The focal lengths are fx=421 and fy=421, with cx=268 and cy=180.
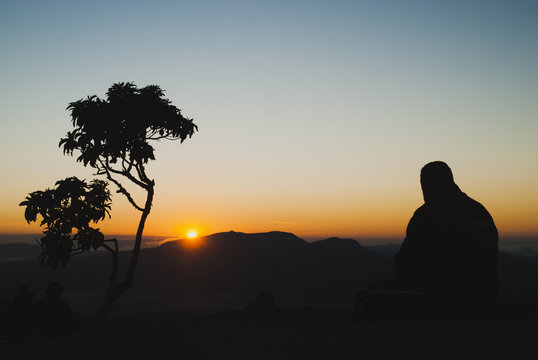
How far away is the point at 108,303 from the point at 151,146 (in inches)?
213

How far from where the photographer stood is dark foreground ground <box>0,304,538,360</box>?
5684 mm

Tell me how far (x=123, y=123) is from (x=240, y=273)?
429ft

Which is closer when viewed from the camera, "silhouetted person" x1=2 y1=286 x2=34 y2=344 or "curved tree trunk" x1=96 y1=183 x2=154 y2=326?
"silhouetted person" x1=2 y1=286 x2=34 y2=344

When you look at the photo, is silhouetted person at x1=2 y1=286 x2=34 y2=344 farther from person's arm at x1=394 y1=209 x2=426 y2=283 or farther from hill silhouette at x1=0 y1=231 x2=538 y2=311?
hill silhouette at x1=0 y1=231 x2=538 y2=311

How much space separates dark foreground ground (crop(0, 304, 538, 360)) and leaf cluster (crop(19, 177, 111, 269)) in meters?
3.56

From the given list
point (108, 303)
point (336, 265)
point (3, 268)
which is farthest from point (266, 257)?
point (108, 303)

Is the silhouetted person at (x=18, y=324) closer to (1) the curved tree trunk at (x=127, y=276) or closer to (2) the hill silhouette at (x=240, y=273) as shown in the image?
(1) the curved tree trunk at (x=127, y=276)

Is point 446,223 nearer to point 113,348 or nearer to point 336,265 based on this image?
point 113,348

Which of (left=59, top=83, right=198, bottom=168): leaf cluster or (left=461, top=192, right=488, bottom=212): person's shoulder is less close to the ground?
(left=59, top=83, right=198, bottom=168): leaf cluster

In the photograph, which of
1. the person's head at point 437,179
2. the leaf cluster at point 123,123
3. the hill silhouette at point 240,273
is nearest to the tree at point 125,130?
the leaf cluster at point 123,123

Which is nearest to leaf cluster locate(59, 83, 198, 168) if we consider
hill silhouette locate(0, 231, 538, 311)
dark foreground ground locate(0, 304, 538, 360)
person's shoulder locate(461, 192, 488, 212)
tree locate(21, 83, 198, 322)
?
tree locate(21, 83, 198, 322)

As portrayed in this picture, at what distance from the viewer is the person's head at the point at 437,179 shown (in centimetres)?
626

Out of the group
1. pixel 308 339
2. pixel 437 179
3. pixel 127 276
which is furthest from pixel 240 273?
pixel 437 179

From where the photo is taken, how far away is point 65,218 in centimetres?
1330
